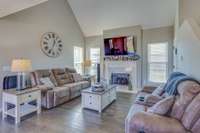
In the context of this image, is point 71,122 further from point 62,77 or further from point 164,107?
point 62,77

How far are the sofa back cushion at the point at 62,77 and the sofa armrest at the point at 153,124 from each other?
3536 millimetres

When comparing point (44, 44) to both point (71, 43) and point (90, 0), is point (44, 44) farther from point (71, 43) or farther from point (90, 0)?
point (90, 0)

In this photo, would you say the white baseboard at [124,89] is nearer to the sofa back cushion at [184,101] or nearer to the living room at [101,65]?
the living room at [101,65]

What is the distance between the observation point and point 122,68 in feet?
21.1

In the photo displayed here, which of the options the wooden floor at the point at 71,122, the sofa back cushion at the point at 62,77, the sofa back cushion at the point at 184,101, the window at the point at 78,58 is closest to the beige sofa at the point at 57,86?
the sofa back cushion at the point at 62,77

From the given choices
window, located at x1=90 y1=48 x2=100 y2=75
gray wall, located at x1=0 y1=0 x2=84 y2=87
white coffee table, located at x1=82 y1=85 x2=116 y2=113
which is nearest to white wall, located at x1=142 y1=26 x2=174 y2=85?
window, located at x1=90 y1=48 x2=100 y2=75

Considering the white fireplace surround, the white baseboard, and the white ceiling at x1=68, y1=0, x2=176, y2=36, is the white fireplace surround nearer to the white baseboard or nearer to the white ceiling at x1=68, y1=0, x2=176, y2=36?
the white baseboard

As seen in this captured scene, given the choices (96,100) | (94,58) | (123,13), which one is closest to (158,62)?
(123,13)

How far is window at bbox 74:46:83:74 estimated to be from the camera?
7.00m

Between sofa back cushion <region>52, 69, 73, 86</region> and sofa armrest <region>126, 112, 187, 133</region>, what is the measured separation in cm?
354

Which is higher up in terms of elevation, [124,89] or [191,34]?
[191,34]

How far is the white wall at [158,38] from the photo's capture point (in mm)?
5738

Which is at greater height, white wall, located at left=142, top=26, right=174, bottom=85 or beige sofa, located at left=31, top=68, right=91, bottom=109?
white wall, located at left=142, top=26, right=174, bottom=85

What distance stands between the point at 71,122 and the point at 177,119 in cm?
214
